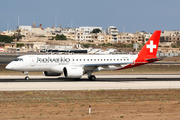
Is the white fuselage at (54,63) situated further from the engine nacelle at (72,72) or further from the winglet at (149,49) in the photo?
the winglet at (149,49)

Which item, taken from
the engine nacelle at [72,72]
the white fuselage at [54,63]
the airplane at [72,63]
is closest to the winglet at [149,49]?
the airplane at [72,63]

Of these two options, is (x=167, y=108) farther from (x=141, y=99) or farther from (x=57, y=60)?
(x=57, y=60)

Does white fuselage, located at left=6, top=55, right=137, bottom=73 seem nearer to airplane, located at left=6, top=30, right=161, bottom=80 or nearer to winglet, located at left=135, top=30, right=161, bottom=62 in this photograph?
airplane, located at left=6, top=30, right=161, bottom=80

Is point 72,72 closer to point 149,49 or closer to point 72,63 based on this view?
point 72,63

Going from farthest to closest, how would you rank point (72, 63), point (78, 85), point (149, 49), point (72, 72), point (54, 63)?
point (149, 49)
point (72, 63)
point (54, 63)
point (72, 72)
point (78, 85)

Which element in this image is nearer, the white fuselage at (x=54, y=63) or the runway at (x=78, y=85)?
the runway at (x=78, y=85)

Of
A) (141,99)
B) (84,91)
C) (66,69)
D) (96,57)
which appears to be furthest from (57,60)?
(141,99)

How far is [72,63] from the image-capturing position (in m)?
44.6

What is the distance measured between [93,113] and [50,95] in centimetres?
876

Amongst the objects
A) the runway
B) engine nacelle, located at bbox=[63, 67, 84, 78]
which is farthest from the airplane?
the runway

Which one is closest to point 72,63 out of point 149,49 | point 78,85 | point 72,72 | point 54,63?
point 54,63

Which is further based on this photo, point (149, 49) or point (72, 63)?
point (149, 49)

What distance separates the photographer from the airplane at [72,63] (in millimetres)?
42522

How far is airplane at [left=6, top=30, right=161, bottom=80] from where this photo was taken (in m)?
42.5
